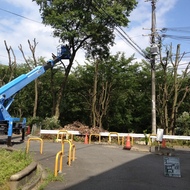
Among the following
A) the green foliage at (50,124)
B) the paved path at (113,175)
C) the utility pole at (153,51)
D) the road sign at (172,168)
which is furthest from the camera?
the green foliage at (50,124)

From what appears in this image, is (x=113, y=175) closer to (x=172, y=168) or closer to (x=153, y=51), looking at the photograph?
(x=172, y=168)

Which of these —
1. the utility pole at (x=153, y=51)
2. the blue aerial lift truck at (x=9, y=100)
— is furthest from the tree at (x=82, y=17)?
the blue aerial lift truck at (x=9, y=100)

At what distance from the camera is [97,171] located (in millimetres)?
8516

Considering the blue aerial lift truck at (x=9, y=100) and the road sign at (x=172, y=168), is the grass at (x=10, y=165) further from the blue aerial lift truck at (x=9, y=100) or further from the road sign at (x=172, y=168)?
the blue aerial lift truck at (x=9, y=100)

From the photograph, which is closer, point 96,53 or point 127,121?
point 96,53

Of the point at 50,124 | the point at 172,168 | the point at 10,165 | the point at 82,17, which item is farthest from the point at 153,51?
the point at 10,165

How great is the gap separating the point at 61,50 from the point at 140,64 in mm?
13557

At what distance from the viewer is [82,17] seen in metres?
21.6

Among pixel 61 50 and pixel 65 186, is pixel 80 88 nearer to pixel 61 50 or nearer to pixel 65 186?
pixel 61 50

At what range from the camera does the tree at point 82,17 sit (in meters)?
21.0

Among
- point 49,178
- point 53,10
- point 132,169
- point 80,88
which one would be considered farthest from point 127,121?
point 49,178

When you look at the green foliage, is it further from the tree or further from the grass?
the grass

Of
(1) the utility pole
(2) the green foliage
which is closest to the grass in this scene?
(2) the green foliage

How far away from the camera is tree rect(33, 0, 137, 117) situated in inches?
825
